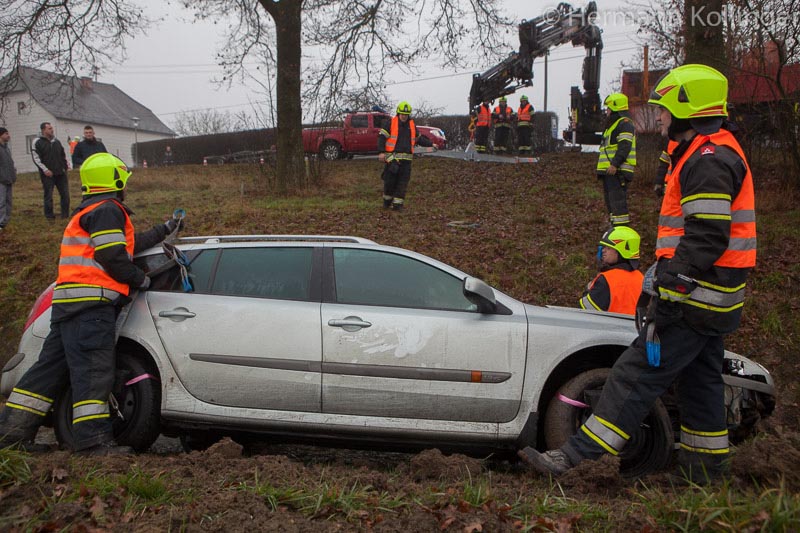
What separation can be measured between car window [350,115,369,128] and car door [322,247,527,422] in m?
17.5

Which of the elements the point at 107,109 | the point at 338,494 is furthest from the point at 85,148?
the point at 107,109

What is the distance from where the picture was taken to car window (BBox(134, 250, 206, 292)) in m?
4.43

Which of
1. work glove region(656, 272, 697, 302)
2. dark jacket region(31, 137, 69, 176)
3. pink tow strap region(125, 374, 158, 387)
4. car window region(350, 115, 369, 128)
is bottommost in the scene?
pink tow strap region(125, 374, 158, 387)

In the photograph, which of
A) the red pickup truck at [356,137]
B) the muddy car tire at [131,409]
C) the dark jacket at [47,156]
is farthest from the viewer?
the red pickup truck at [356,137]

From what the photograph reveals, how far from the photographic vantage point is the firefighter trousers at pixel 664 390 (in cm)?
353

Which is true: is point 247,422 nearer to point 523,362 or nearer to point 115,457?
point 115,457

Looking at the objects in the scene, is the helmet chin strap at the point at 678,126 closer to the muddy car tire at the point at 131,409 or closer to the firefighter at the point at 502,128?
the muddy car tire at the point at 131,409

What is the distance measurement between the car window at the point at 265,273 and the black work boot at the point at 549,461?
1.73m

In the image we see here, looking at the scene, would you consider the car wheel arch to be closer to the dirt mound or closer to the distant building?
the dirt mound

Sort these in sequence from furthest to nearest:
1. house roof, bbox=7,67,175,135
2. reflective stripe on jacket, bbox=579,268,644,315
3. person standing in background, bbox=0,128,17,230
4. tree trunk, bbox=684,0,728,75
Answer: house roof, bbox=7,67,175,135 < person standing in background, bbox=0,128,17,230 < tree trunk, bbox=684,0,728,75 < reflective stripe on jacket, bbox=579,268,644,315

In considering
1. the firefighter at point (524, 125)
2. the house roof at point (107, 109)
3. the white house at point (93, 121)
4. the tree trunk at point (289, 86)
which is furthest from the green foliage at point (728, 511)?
the house roof at point (107, 109)

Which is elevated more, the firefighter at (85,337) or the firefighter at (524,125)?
the firefighter at (524,125)

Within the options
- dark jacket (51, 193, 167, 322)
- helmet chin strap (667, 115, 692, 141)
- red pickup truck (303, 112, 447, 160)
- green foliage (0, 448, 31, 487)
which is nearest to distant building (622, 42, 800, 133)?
helmet chin strap (667, 115, 692, 141)

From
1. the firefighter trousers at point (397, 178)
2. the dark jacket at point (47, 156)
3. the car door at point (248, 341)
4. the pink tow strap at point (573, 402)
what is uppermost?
the dark jacket at point (47, 156)
